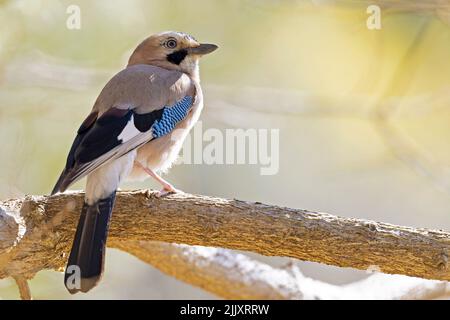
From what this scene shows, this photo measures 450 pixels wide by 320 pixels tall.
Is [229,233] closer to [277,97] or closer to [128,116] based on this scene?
[128,116]

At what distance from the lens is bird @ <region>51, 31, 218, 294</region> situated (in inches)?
142

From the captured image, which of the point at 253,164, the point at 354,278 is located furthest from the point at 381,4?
the point at 354,278

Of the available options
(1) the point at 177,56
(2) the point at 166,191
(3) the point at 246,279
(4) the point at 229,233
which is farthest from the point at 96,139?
(3) the point at 246,279

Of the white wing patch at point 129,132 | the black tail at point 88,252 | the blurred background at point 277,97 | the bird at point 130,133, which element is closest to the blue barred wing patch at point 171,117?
the bird at point 130,133

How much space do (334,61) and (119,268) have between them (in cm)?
252

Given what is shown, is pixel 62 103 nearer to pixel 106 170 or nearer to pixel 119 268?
pixel 119 268

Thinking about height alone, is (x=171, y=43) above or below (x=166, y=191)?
above

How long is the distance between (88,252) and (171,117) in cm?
99

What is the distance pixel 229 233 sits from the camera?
3711mm

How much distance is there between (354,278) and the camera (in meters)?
7.54

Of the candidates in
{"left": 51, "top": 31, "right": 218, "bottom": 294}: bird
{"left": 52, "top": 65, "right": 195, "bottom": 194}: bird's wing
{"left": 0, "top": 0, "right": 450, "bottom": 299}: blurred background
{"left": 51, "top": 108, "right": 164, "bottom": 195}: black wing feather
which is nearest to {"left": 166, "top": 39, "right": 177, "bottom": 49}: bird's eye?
{"left": 51, "top": 31, "right": 218, "bottom": 294}: bird

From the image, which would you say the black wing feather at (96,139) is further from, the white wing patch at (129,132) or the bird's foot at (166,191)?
the bird's foot at (166,191)

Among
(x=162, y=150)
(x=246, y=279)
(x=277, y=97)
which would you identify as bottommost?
(x=246, y=279)

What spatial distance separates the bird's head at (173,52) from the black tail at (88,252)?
1460 mm
